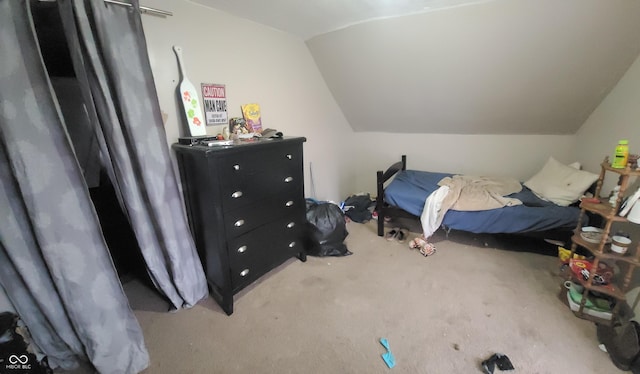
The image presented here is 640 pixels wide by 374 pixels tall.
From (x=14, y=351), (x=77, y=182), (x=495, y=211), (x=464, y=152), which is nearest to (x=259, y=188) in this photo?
(x=77, y=182)

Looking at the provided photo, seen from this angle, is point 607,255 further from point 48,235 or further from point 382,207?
point 48,235

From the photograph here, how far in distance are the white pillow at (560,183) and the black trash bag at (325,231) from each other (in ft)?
6.24

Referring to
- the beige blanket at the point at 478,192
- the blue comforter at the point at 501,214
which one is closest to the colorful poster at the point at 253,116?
the blue comforter at the point at 501,214

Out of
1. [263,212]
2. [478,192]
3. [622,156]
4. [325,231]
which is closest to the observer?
[622,156]

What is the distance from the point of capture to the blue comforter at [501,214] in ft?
7.20

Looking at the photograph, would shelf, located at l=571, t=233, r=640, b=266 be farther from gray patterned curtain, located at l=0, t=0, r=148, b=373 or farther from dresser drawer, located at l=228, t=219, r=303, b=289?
gray patterned curtain, located at l=0, t=0, r=148, b=373

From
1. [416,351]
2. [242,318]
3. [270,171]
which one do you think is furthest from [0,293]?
[416,351]

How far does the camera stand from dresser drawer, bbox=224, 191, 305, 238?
1736mm

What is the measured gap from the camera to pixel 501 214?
2305 mm

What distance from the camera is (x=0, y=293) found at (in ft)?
4.18

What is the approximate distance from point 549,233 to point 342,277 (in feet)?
5.79

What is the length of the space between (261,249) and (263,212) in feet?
0.91

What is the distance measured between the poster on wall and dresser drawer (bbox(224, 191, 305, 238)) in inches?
30.1

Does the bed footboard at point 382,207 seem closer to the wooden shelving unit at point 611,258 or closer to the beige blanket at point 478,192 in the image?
the beige blanket at point 478,192
